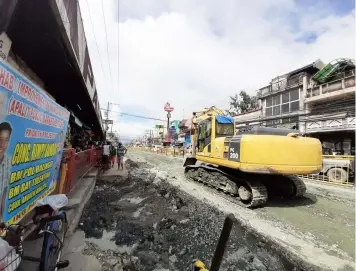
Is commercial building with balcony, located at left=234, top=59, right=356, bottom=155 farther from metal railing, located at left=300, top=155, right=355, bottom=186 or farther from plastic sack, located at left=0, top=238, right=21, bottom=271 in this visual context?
plastic sack, located at left=0, top=238, right=21, bottom=271

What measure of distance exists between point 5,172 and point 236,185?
6276 mm

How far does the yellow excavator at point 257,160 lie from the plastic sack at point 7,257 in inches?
216

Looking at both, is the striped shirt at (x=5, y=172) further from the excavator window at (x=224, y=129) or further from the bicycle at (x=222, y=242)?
the excavator window at (x=224, y=129)

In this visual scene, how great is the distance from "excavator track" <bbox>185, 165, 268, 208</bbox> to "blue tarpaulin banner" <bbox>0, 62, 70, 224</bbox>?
5.14 metres

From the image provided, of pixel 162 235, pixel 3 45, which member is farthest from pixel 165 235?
pixel 3 45

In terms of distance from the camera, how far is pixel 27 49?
3.76m

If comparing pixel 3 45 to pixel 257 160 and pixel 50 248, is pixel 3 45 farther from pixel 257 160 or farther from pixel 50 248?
pixel 257 160

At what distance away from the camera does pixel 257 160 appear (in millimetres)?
5957

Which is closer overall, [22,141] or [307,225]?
[22,141]

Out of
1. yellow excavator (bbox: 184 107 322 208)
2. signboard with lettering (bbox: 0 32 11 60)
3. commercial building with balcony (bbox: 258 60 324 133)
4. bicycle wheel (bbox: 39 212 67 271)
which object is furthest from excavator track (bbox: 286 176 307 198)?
commercial building with balcony (bbox: 258 60 324 133)

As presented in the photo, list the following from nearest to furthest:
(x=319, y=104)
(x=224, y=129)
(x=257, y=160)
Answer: (x=257, y=160), (x=224, y=129), (x=319, y=104)

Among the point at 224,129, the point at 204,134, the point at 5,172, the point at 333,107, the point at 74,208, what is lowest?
the point at 74,208

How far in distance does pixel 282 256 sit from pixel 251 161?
2.71 meters

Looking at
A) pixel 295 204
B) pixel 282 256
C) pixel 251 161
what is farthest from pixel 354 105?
pixel 282 256
